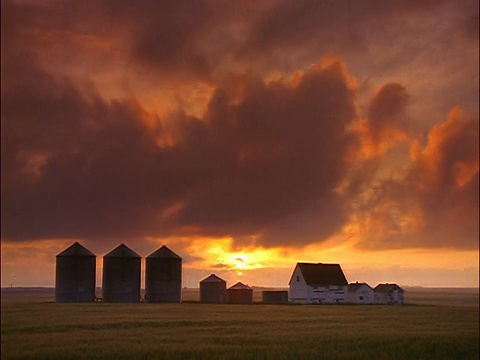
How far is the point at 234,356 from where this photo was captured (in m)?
27.6

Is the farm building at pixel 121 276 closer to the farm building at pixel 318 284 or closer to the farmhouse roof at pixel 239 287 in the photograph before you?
the farmhouse roof at pixel 239 287

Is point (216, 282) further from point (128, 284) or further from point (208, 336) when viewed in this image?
point (208, 336)

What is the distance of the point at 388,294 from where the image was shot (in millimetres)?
80938

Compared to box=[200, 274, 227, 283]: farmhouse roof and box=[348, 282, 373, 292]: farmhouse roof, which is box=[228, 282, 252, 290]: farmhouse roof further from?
box=[348, 282, 373, 292]: farmhouse roof

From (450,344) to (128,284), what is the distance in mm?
41592

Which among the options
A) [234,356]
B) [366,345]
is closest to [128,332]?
[234,356]

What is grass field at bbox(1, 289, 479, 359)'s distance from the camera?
92.0 ft

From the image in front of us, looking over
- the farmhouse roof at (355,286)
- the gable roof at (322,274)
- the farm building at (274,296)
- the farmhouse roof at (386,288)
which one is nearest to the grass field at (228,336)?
the farm building at (274,296)

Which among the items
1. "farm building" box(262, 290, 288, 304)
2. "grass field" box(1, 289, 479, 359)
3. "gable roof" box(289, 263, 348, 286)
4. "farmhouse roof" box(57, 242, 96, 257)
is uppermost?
"farmhouse roof" box(57, 242, 96, 257)

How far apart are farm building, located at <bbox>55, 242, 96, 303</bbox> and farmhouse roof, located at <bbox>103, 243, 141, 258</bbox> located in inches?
101

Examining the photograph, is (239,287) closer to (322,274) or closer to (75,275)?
(322,274)

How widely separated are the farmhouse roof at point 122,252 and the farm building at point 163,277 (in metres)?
2.36

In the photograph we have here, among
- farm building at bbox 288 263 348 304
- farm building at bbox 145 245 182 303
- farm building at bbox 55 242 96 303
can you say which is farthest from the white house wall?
farm building at bbox 55 242 96 303

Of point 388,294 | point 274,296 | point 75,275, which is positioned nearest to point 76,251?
point 75,275
